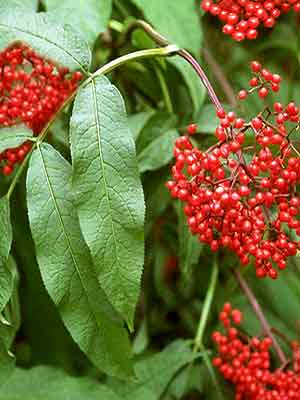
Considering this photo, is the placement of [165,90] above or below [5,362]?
above

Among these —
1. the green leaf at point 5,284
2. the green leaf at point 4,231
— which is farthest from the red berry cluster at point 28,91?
the green leaf at point 5,284

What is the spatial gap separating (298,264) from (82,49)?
3.61 feet

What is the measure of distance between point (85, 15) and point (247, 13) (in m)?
0.38

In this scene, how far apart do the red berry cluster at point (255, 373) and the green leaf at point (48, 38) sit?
80 cm

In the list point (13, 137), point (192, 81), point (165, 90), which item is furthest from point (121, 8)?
point (13, 137)

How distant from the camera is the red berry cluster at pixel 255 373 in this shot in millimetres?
1822

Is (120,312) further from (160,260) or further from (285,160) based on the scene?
(160,260)

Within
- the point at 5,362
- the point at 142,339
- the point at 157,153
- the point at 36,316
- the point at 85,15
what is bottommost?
the point at 142,339

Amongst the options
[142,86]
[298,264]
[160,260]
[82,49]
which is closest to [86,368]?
[160,260]

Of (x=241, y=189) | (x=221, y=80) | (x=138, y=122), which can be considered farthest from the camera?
(x=221, y=80)

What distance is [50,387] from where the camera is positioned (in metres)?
1.95

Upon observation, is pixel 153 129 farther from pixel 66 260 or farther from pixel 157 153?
pixel 66 260

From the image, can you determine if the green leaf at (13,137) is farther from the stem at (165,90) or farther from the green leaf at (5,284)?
the stem at (165,90)

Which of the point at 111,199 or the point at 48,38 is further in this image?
the point at 48,38
